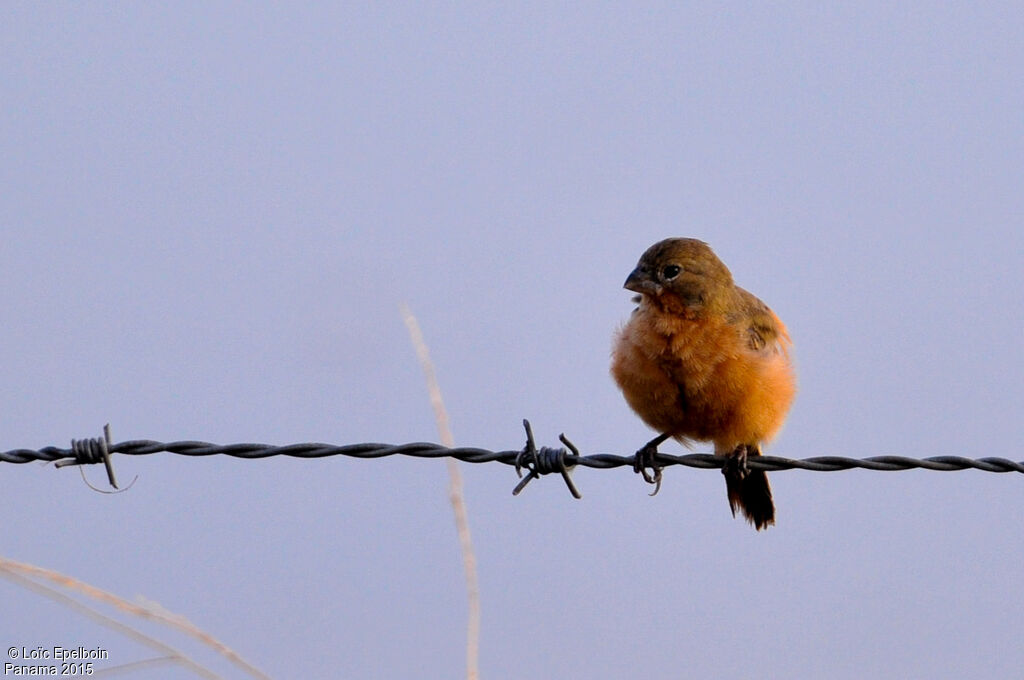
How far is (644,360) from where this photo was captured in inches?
221

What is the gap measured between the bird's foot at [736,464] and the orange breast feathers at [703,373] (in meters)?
0.05

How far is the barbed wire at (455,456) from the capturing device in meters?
4.07

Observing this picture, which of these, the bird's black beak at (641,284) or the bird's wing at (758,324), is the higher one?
the bird's black beak at (641,284)

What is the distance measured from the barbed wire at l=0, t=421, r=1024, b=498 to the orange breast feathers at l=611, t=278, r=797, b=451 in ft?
3.91

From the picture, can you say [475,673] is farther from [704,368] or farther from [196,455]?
[704,368]

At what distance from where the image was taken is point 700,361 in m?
5.53

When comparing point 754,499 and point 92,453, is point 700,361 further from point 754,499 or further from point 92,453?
point 92,453

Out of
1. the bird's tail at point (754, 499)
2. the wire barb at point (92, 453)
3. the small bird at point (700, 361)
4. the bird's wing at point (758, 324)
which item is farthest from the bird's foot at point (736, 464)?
the wire barb at point (92, 453)

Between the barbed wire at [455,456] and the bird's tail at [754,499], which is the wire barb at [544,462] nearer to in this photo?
the barbed wire at [455,456]

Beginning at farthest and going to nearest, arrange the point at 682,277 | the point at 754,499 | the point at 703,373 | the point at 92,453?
1. the point at 754,499
2. the point at 682,277
3. the point at 703,373
4. the point at 92,453

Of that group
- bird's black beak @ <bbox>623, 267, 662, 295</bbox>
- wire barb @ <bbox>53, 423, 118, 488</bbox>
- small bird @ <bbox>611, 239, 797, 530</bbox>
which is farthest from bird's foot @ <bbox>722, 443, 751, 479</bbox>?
wire barb @ <bbox>53, 423, 118, 488</bbox>

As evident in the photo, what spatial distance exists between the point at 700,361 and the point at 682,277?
526 mm

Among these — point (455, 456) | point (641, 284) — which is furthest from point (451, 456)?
point (641, 284)

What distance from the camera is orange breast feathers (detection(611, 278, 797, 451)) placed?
5527 mm
